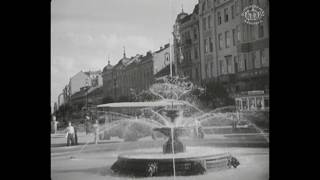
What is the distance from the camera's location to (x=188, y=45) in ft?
22.1

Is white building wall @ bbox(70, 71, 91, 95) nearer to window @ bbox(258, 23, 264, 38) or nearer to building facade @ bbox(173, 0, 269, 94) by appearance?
building facade @ bbox(173, 0, 269, 94)

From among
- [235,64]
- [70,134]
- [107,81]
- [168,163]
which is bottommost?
[168,163]

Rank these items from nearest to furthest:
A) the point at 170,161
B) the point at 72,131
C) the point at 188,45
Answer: the point at 170,161 < the point at 72,131 < the point at 188,45

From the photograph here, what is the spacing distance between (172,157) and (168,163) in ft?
0.34

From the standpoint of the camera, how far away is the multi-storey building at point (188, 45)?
6559 millimetres

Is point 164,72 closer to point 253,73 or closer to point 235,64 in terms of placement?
point 235,64

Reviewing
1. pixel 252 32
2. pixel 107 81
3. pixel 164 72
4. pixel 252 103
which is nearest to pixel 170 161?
pixel 164 72

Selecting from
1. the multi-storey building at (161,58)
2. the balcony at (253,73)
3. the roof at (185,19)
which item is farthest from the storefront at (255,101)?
the roof at (185,19)

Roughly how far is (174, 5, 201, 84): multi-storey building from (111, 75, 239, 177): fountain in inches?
12.9

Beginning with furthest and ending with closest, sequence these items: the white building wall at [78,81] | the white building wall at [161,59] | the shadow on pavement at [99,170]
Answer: the white building wall at [78,81]
the white building wall at [161,59]
the shadow on pavement at [99,170]

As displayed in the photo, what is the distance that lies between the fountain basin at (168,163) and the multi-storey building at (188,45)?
1.20 meters

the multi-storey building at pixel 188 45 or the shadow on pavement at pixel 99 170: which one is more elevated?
the multi-storey building at pixel 188 45

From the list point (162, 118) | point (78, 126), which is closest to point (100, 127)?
point (78, 126)

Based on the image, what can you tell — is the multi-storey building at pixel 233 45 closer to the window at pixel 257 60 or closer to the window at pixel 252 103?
the window at pixel 257 60
